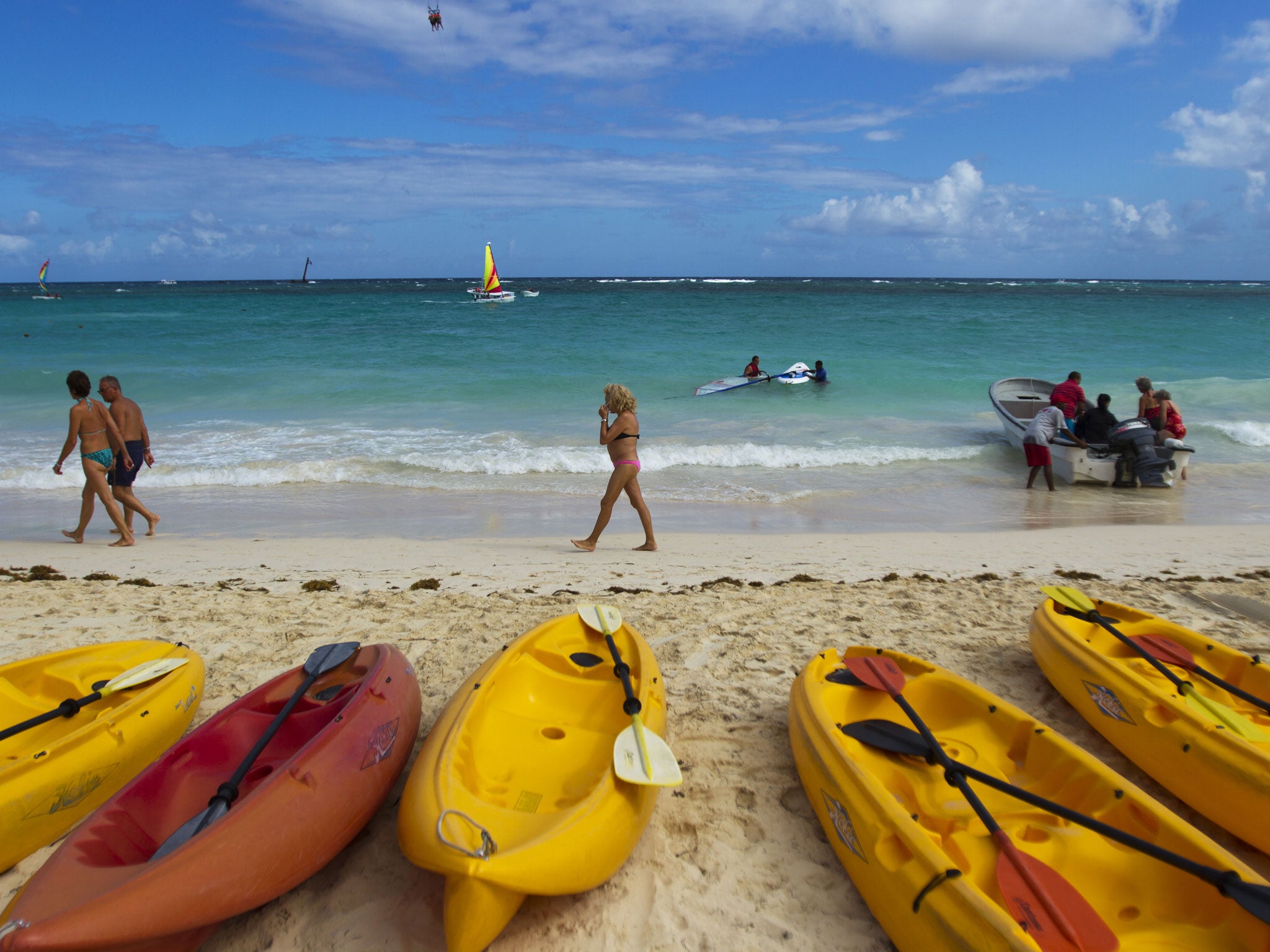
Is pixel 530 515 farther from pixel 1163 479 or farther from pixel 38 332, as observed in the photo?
pixel 38 332

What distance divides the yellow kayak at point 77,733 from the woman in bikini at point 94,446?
4.29 metres

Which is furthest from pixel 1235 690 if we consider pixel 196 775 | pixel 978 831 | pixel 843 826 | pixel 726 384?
pixel 726 384

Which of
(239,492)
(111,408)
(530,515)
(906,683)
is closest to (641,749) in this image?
(906,683)

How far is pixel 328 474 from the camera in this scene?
11336 millimetres

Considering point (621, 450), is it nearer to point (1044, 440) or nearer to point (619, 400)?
point (619, 400)

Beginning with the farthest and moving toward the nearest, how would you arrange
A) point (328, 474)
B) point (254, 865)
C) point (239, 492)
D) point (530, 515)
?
point (328, 474), point (239, 492), point (530, 515), point (254, 865)

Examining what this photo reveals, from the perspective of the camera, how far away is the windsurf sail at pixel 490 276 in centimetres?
4808

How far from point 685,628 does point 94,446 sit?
6.38 meters

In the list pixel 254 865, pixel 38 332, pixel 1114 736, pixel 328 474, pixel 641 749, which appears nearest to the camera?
pixel 254 865

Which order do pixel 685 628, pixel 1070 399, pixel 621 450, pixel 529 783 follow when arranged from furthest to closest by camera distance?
1. pixel 1070 399
2. pixel 621 450
3. pixel 685 628
4. pixel 529 783

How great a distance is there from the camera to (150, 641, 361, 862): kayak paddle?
2594 mm

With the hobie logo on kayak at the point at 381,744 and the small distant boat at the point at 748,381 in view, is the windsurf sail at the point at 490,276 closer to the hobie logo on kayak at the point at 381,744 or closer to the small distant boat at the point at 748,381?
the small distant boat at the point at 748,381

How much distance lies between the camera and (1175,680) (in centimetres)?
381

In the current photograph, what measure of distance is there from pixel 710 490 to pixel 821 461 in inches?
109
